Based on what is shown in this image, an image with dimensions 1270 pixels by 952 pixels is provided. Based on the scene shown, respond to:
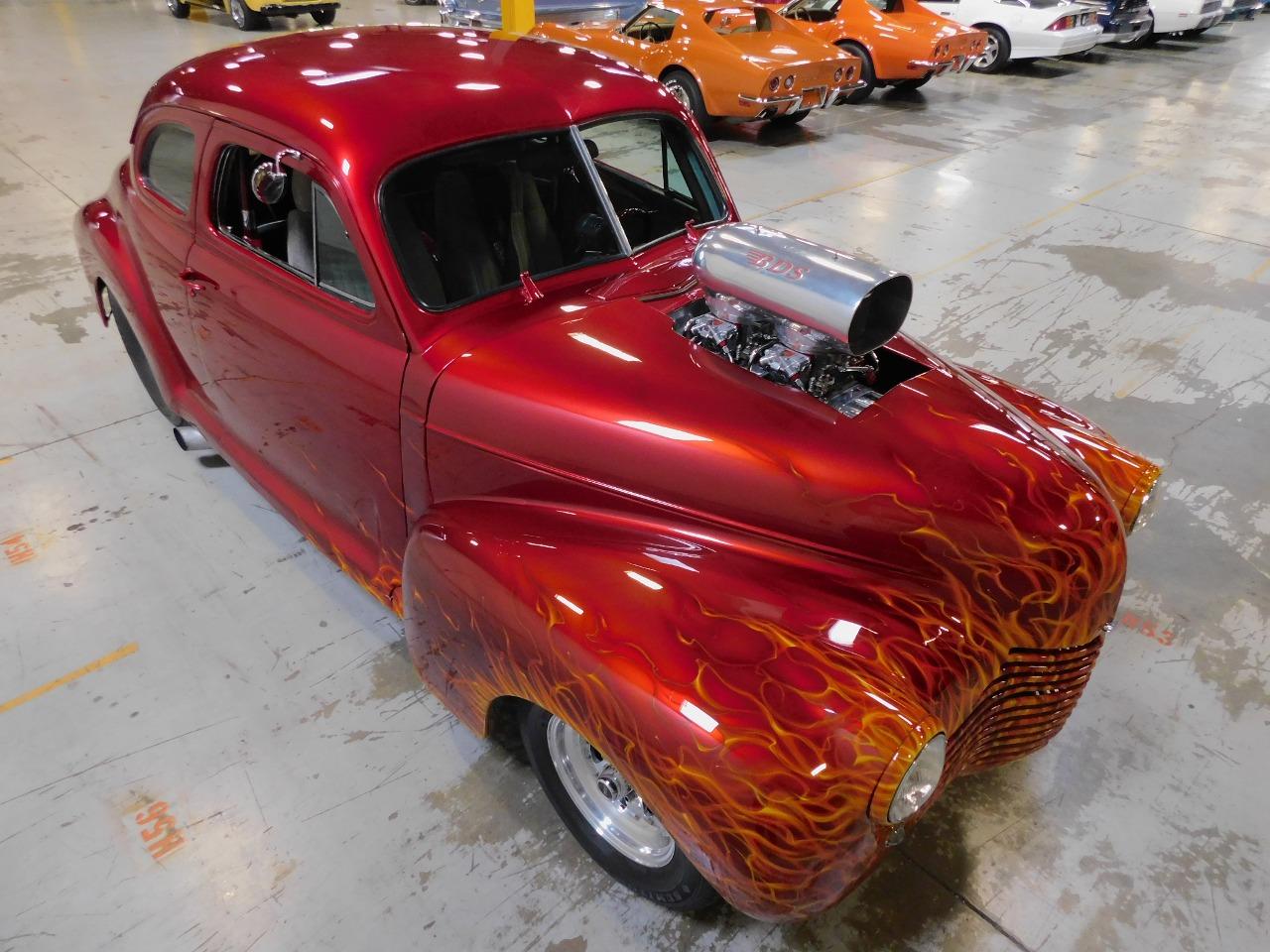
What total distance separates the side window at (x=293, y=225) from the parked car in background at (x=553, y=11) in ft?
A: 25.1

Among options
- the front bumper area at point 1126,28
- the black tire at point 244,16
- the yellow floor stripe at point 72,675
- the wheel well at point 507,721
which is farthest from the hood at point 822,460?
the front bumper area at point 1126,28

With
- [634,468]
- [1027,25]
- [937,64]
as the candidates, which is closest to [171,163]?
[634,468]

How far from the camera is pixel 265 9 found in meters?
11.6

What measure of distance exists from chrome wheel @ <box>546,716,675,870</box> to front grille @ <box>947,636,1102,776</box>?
683 millimetres

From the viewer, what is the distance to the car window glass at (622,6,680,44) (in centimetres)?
780

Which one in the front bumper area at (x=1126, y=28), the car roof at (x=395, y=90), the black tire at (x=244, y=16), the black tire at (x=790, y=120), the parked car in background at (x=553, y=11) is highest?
the car roof at (x=395, y=90)

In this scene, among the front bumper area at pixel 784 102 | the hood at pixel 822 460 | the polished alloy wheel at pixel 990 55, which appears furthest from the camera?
the polished alloy wheel at pixel 990 55

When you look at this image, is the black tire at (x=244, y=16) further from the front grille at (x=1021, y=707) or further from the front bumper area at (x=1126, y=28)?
the front grille at (x=1021, y=707)

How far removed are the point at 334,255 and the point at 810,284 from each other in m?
1.24

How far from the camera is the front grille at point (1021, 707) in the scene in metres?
1.68

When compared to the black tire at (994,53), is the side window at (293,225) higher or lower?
higher

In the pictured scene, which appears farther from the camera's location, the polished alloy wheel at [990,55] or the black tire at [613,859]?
the polished alloy wheel at [990,55]

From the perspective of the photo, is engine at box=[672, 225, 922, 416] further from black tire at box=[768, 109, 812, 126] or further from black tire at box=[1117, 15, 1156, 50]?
black tire at box=[1117, 15, 1156, 50]

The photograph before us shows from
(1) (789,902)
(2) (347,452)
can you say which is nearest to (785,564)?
(1) (789,902)
